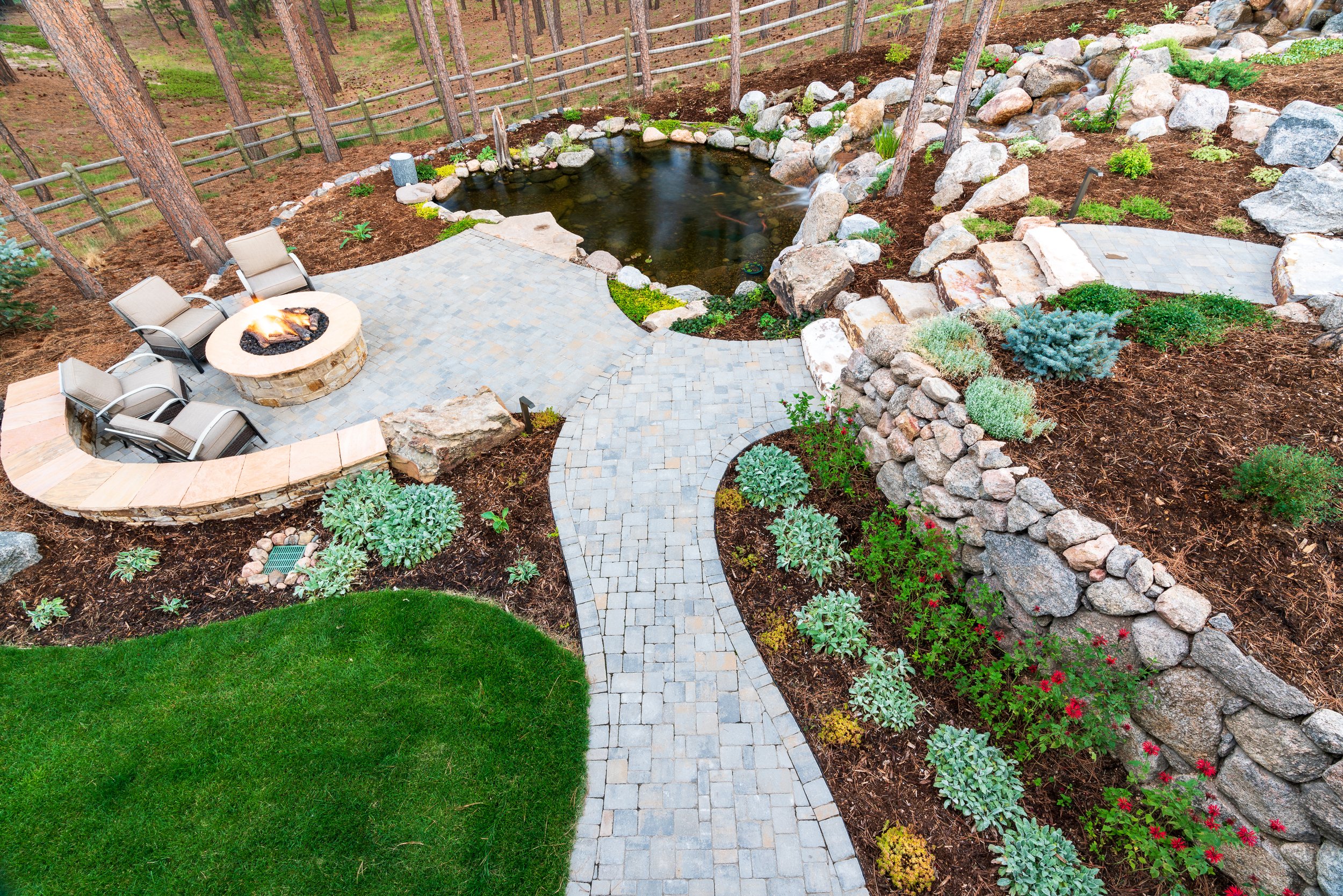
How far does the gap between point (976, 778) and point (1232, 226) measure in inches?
304

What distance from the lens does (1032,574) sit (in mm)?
4645

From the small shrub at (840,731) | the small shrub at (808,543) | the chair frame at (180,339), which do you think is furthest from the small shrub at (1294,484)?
the chair frame at (180,339)

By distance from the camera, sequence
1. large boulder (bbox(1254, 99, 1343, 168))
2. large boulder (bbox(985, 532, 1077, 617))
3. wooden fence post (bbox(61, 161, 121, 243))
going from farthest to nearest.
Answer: wooden fence post (bbox(61, 161, 121, 243)), large boulder (bbox(1254, 99, 1343, 168)), large boulder (bbox(985, 532, 1077, 617))

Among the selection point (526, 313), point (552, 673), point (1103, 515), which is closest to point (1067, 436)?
point (1103, 515)

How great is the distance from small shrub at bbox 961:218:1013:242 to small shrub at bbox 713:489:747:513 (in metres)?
5.16

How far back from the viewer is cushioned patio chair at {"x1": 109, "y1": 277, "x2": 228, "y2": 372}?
24.7 ft

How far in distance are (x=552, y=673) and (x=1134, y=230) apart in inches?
346

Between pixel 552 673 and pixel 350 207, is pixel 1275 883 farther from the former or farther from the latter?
pixel 350 207

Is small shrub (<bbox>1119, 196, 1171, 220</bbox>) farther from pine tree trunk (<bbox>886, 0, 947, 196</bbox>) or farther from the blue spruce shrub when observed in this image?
pine tree trunk (<bbox>886, 0, 947, 196</bbox>)

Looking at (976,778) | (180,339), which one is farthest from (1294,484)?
(180,339)

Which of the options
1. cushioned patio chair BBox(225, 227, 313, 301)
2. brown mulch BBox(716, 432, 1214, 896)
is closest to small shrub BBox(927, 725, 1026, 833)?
brown mulch BBox(716, 432, 1214, 896)

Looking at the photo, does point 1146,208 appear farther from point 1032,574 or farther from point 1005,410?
point 1032,574

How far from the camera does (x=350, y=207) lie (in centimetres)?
1215

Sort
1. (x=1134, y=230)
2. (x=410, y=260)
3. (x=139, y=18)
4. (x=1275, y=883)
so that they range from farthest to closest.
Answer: (x=139, y=18) < (x=410, y=260) < (x=1134, y=230) < (x=1275, y=883)
